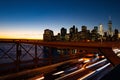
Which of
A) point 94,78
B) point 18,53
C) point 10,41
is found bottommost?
point 94,78

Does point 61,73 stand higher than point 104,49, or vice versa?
point 104,49

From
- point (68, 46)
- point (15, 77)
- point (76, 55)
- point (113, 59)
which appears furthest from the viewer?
point (76, 55)

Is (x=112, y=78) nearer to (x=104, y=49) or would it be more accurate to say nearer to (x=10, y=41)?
(x=104, y=49)

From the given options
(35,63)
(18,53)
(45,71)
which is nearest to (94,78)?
(45,71)

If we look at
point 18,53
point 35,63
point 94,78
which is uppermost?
point 18,53

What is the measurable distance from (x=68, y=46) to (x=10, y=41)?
3900mm

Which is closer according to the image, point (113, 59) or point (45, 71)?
point (113, 59)

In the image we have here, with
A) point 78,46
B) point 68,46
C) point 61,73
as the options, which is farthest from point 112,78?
point 61,73

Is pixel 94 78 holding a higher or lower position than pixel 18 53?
lower

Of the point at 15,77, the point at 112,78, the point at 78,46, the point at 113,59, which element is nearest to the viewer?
the point at 112,78

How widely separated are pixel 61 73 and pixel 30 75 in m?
2.41

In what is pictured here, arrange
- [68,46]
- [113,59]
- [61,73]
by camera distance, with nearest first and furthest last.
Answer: [113,59]
[68,46]
[61,73]

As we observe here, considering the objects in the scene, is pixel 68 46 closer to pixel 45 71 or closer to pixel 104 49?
pixel 104 49

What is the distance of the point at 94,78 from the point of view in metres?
11.2
